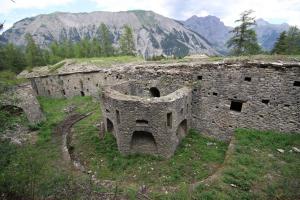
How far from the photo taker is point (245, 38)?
2723 cm

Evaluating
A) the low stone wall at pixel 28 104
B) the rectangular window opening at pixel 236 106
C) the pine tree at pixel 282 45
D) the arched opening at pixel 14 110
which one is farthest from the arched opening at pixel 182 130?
the pine tree at pixel 282 45

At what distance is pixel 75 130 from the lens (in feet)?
51.9

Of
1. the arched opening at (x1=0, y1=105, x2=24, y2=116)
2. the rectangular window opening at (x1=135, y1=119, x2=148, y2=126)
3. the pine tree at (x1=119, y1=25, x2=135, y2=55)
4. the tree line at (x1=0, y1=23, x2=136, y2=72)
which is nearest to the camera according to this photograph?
the rectangular window opening at (x1=135, y1=119, x2=148, y2=126)

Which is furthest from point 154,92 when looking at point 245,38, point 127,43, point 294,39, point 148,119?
point 294,39

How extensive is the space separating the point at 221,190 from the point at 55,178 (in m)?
7.74

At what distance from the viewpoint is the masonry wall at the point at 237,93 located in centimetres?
1028

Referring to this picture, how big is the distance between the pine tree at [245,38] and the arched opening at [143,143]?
2222 centimetres

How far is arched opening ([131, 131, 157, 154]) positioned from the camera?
11273mm

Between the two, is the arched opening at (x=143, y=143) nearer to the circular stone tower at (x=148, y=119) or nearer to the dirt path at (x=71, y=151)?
the circular stone tower at (x=148, y=119)

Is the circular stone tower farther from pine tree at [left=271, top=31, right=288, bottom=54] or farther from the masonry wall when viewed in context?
pine tree at [left=271, top=31, right=288, bottom=54]

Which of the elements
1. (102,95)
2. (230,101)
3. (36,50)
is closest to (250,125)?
(230,101)

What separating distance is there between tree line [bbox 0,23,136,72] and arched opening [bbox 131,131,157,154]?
34356mm

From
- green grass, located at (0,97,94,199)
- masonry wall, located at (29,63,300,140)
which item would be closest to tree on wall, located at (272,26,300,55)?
masonry wall, located at (29,63,300,140)

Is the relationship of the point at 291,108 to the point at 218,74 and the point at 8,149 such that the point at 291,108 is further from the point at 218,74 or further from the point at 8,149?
the point at 8,149
